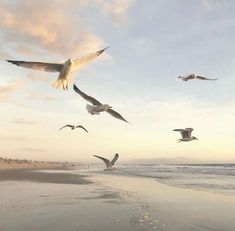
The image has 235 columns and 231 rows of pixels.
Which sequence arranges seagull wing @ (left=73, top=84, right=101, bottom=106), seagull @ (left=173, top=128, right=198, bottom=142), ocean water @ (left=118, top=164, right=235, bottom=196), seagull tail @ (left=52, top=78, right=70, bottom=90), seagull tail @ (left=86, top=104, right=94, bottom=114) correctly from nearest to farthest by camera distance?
1. seagull wing @ (left=73, top=84, right=101, bottom=106)
2. seagull tail @ (left=52, top=78, right=70, bottom=90)
3. seagull tail @ (left=86, top=104, right=94, bottom=114)
4. seagull @ (left=173, top=128, right=198, bottom=142)
5. ocean water @ (left=118, top=164, right=235, bottom=196)

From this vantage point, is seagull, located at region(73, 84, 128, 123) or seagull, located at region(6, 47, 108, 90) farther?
seagull, located at region(73, 84, 128, 123)

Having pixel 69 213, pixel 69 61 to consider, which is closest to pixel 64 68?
pixel 69 61

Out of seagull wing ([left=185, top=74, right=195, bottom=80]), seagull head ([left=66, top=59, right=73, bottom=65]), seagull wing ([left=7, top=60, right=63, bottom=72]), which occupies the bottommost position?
seagull wing ([left=7, top=60, right=63, bottom=72])

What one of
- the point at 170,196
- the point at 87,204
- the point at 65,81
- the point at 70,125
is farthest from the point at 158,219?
the point at 70,125

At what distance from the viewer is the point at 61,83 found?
1373cm

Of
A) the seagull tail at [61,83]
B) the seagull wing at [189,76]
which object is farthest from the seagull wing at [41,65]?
the seagull wing at [189,76]

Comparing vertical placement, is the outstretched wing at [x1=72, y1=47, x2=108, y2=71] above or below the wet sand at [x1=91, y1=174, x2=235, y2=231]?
above

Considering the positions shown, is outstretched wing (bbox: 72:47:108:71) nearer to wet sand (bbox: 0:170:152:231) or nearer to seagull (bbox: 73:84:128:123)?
seagull (bbox: 73:84:128:123)

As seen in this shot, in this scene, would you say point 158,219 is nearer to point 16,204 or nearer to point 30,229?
point 30,229

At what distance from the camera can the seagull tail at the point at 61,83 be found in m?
13.6

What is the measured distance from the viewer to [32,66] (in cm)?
1282

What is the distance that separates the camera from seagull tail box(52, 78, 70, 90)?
13.6 m

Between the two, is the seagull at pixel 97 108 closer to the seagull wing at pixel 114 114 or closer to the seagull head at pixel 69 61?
the seagull wing at pixel 114 114

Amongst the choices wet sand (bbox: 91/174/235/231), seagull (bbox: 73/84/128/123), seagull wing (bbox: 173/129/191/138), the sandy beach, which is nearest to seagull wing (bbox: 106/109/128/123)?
seagull (bbox: 73/84/128/123)
